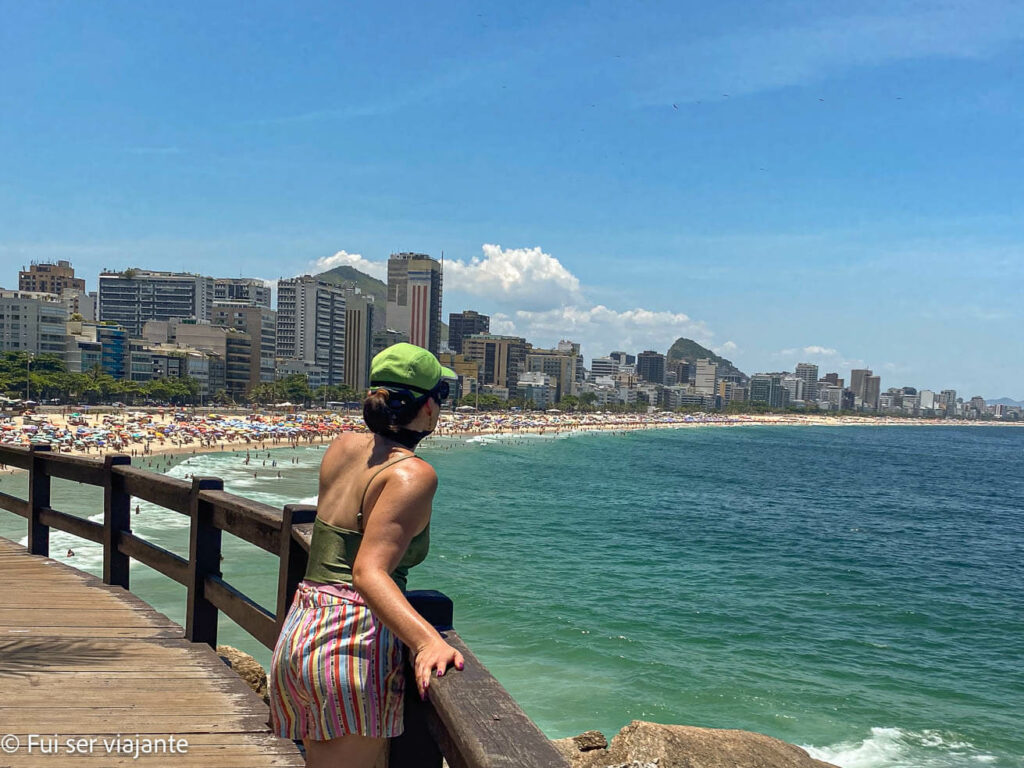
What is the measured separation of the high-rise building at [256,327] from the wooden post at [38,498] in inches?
5403

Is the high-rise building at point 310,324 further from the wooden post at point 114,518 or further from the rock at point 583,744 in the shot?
the wooden post at point 114,518

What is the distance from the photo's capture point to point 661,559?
2997 centimetres

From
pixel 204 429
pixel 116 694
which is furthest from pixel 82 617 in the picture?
pixel 204 429

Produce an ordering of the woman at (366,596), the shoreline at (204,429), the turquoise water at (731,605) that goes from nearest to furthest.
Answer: the woman at (366,596) → the turquoise water at (731,605) → the shoreline at (204,429)

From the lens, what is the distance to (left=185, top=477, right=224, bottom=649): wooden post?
3.97 m

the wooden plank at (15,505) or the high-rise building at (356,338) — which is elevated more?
the high-rise building at (356,338)

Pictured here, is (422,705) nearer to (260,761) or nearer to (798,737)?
(260,761)

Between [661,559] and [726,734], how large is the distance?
20818 millimetres

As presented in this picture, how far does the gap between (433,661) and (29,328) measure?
13157 cm

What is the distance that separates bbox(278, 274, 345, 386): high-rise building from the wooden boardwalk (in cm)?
16431

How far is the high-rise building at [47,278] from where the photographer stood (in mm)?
181625

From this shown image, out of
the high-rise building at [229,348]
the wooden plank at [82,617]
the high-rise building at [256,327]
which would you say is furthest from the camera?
the high-rise building at [256,327]

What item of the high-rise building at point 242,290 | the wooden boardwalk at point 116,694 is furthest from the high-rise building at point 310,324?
the wooden boardwalk at point 116,694

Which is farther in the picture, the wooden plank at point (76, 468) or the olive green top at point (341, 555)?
the wooden plank at point (76, 468)
